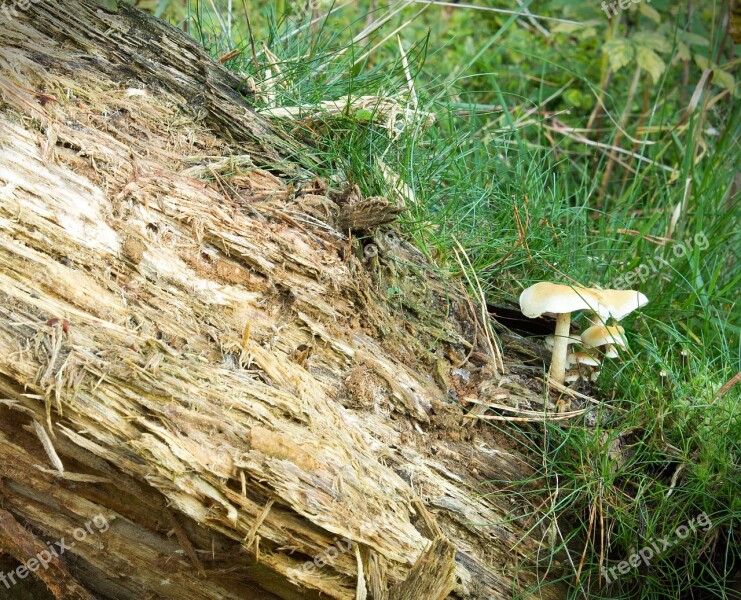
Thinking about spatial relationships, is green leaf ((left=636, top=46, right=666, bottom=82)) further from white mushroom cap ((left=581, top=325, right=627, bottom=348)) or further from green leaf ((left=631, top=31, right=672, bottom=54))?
white mushroom cap ((left=581, top=325, right=627, bottom=348))

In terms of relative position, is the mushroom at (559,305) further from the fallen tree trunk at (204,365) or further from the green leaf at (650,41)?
the green leaf at (650,41)

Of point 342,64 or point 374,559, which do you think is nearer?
point 374,559

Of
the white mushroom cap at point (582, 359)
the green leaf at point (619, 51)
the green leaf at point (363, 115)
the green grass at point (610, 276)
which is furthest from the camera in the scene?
the green leaf at point (619, 51)

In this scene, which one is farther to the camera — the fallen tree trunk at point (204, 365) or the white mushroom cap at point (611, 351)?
the white mushroom cap at point (611, 351)

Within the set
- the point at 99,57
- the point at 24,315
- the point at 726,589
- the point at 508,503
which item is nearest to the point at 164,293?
the point at 24,315

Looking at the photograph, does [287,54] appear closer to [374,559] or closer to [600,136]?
[374,559]

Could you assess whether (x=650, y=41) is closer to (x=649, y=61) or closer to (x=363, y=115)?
(x=649, y=61)

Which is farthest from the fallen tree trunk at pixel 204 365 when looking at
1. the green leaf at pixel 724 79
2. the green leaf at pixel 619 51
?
the green leaf at pixel 724 79

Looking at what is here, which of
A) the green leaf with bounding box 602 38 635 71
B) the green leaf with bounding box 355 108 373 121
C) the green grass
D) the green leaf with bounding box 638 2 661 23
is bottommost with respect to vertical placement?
the green grass

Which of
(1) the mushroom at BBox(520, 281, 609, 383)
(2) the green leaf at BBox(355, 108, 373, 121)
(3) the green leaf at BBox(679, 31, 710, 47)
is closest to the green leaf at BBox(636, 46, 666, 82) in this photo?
(3) the green leaf at BBox(679, 31, 710, 47)
